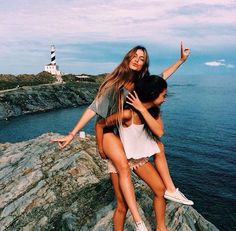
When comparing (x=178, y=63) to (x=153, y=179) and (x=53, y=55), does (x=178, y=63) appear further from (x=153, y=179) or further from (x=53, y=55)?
(x=53, y=55)

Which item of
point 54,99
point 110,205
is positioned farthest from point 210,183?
point 54,99

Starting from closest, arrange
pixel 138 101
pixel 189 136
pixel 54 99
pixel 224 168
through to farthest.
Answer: pixel 138 101 < pixel 224 168 < pixel 189 136 < pixel 54 99

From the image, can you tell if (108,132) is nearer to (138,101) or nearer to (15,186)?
(138,101)

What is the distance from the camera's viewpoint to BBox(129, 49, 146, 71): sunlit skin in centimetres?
715

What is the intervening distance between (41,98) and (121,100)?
11027 centimetres

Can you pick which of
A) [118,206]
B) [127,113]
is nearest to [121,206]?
[118,206]

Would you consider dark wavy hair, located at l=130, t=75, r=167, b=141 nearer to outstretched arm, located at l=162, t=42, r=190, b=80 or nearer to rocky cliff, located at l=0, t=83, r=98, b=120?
outstretched arm, located at l=162, t=42, r=190, b=80

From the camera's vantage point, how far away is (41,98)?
114 meters

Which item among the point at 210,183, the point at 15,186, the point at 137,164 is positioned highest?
the point at 137,164

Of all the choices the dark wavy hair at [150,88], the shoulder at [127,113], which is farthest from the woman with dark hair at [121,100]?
the dark wavy hair at [150,88]

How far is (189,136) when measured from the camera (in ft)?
212

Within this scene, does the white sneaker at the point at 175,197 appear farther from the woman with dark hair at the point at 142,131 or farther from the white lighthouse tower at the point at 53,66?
the white lighthouse tower at the point at 53,66

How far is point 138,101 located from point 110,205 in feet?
12.8

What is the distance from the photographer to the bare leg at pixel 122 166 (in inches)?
280
